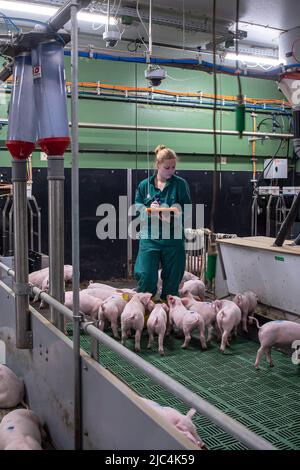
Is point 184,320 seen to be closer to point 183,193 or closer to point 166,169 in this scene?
point 183,193

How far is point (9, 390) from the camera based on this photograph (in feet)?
9.14

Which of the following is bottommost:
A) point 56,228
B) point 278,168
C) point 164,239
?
point 164,239

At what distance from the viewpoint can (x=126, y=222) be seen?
7.68 metres

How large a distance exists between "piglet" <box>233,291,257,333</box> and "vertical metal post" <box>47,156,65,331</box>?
2.13 m

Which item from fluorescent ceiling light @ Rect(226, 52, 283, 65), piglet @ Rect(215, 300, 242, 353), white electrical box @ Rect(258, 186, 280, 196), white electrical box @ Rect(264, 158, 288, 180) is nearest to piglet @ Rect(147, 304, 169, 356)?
piglet @ Rect(215, 300, 242, 353)

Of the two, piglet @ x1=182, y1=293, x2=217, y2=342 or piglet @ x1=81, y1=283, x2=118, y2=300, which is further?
piglet @ x1=81, y1=283, x2=118, y2=300

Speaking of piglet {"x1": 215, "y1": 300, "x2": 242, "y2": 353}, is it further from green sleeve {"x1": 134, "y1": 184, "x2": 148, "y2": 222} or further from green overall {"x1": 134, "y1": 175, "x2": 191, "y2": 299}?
green sleeve {"x1": 134, "y1": 184, "x2": 148, "y2": 222}

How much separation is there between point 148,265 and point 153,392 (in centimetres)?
164

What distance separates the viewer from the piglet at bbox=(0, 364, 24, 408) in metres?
2.76

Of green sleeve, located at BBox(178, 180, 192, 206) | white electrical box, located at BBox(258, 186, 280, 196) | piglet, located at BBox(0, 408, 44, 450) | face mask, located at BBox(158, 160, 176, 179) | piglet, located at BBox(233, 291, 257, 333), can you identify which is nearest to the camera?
piglet, located at BBox(0, 408, 44, 450)

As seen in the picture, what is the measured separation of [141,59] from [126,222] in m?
3.37

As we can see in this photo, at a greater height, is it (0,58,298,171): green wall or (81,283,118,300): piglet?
(0,58,298,171): green wall

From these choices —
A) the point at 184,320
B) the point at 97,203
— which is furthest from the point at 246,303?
the point at 97,203

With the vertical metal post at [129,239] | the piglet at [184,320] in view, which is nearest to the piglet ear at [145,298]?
the piglet at [184,320]
